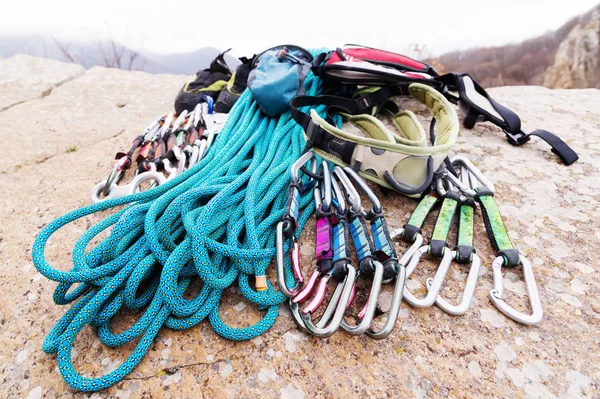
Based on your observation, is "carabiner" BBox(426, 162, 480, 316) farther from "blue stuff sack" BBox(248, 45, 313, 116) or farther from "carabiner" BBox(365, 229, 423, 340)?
"blue stuff sack" BBox(248, 45, 313, 116)

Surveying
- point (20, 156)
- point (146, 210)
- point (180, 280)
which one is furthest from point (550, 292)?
point (20, 156)

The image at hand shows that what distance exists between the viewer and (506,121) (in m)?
2.15

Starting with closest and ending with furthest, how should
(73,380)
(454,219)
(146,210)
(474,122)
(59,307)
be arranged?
(73,380) < (59,307) < (146,210) < (454,219) < (474,122)

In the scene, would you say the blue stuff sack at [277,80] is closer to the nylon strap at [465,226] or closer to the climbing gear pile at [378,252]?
the climbing gear pile at [378,252]

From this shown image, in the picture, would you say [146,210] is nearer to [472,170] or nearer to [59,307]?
[59,307]

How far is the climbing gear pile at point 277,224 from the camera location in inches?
41.7

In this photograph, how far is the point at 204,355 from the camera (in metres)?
1.03

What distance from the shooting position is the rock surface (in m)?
0.95

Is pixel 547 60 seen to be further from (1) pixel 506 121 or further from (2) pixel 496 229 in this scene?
(2) pixel 496 229

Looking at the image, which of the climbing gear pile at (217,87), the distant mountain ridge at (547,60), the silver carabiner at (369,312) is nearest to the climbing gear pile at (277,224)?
the silver carabiner at (369,312)

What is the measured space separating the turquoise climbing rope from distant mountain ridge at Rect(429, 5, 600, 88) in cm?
1093

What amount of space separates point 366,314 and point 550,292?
29.9 inches

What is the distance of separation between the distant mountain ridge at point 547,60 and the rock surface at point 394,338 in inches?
395

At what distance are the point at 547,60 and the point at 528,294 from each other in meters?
12.4
